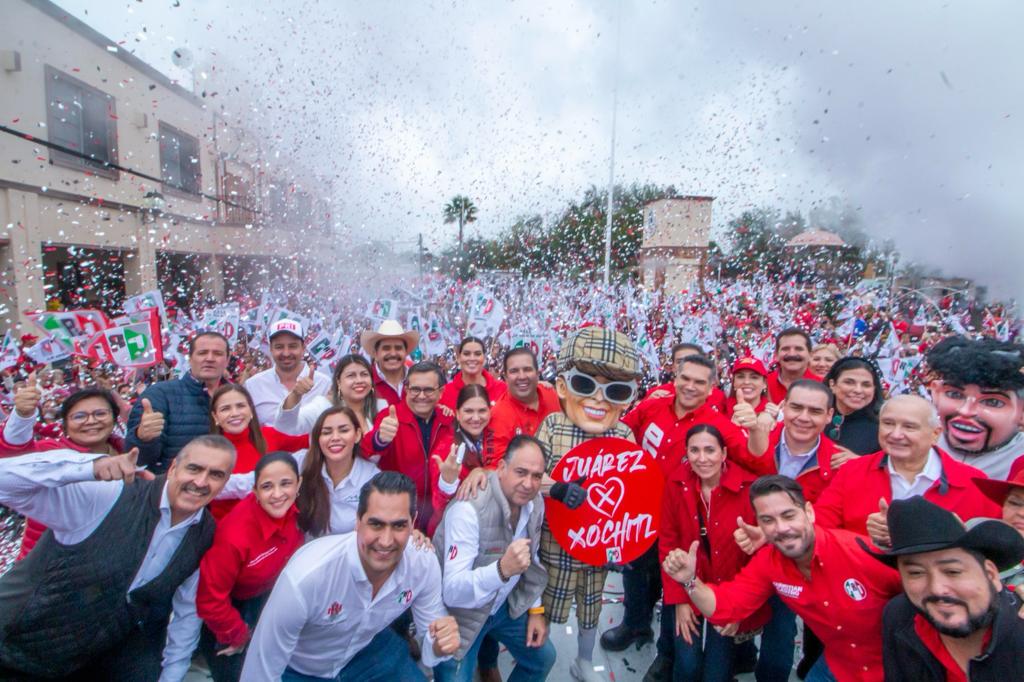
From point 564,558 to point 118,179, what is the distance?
14.7 metres

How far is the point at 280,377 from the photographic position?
3.75 meters

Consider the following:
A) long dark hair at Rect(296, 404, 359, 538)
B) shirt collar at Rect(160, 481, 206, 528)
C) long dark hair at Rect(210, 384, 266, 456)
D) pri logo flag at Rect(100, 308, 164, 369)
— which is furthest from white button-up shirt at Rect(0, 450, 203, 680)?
pri logo flag at Rect(100, 308, 164, 369)

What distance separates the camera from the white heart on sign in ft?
8.53

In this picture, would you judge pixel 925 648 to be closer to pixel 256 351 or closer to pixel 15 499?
pixel 15 499

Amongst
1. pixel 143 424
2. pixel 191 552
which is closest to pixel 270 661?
pixel 191 552

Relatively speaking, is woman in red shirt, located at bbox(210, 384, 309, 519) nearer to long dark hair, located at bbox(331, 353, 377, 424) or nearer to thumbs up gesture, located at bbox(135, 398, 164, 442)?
thumbs up gesture, located at bbox(135, 398, 164, 442)

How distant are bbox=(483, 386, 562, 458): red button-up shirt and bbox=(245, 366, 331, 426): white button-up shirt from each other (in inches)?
51.6

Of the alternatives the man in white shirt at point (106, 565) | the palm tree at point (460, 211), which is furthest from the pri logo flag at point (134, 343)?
the palm tree at point (460, 211)

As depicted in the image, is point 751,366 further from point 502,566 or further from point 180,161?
point 180,161

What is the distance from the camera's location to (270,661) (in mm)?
2158

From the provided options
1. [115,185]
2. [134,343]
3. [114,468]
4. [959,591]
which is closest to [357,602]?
[114,468]

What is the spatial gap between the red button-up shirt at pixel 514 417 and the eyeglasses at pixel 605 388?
53 centimetres

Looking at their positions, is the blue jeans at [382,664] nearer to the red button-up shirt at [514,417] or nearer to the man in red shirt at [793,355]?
the red button-up shirt at [514,417]

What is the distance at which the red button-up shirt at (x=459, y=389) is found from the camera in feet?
13.1
